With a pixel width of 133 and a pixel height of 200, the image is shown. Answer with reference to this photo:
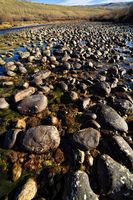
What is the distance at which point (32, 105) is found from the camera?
8.05 metres

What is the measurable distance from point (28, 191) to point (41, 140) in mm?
1477

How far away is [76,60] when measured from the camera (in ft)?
46.6

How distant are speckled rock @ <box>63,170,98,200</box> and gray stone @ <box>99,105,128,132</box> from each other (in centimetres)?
226

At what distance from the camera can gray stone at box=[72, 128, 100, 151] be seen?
6137mm

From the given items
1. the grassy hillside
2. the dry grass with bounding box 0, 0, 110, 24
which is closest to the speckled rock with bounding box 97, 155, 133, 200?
the dry grass with bounding box 0, 0, 110, 24

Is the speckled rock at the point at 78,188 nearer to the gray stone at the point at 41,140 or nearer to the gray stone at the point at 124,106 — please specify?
the gray stone at the point at 41,140

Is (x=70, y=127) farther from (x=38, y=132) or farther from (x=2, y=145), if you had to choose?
(x=2, y=145)

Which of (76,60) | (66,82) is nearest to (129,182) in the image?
(66,82)

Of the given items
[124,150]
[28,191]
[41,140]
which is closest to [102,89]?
[124,150]

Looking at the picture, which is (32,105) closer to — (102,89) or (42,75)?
(102,89)

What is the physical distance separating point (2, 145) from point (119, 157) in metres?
3.08

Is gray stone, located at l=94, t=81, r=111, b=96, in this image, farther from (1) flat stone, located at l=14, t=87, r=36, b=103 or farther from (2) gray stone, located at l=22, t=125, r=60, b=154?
(2) gray stone, located at l=22, t=125, r=60, b=154

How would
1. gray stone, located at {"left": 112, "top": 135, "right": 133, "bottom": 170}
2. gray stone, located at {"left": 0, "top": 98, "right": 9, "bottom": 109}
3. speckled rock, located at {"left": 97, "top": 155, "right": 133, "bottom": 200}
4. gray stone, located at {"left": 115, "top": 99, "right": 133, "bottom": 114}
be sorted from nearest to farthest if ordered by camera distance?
1. speckled rock, located at {"left": 97, "top": 155, "right": 133, "bottom": 200}
2. gray stone, located at {"left": 112, "top": 135, "right": 133, "bottom": 170}
3. gray stone, located at {"left": 115, "top": 99, "right": 133, "bottom": 114}
4. gray stone, located at {"left": 0, "top": 98, "right": 9, "bottom": 109}

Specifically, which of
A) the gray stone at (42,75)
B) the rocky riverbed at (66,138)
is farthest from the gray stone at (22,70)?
the gray stone at (42,75)
